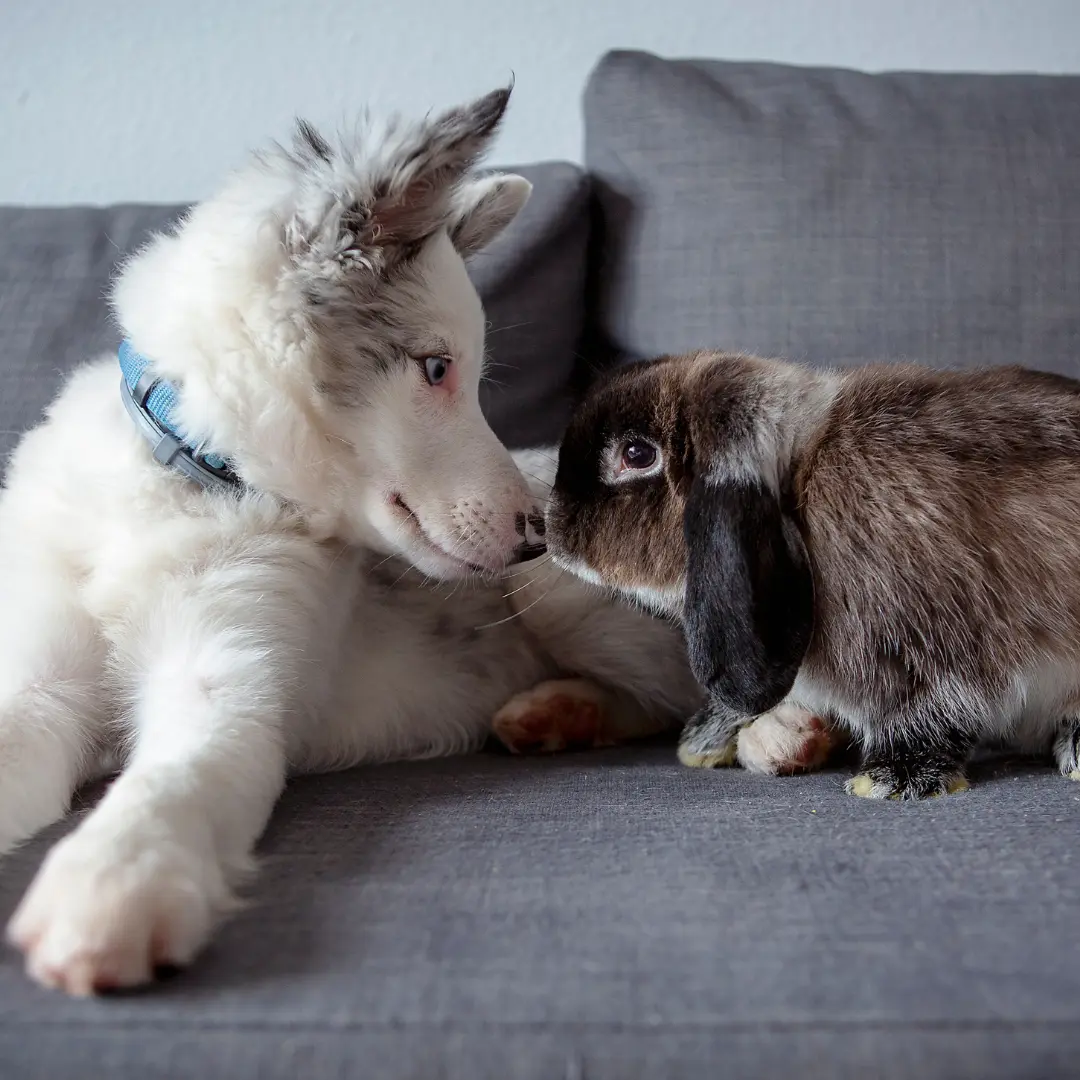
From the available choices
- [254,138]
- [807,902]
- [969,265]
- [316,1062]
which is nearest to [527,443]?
[969,265]

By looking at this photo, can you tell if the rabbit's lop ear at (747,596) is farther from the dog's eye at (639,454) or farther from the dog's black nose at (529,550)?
the dog's black nose at (529,550)

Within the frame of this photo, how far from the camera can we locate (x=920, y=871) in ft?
2.88

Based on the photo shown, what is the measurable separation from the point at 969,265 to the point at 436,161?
103cm

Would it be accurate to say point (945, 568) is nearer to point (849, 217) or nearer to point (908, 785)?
point (908, 785)

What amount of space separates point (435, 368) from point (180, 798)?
689mm

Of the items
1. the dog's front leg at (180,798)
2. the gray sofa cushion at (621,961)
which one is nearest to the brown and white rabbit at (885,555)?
the gray sofa cushion at (621,961)

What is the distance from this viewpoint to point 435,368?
1373mm

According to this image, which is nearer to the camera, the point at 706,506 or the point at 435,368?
the point at 706,506

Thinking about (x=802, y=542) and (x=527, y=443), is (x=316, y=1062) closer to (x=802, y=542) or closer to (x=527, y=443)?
(x=802, y=542)

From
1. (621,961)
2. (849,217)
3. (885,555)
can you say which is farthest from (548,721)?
(849,217)

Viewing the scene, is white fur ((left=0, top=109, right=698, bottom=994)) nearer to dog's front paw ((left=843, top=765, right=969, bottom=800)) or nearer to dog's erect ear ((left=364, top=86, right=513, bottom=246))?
dog's erect ear ((left=364, top=86, right=513, bottom=246))

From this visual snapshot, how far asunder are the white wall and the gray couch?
515 millimetres

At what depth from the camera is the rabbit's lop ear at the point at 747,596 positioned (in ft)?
3.50

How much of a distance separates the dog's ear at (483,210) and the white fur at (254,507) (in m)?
0.03
